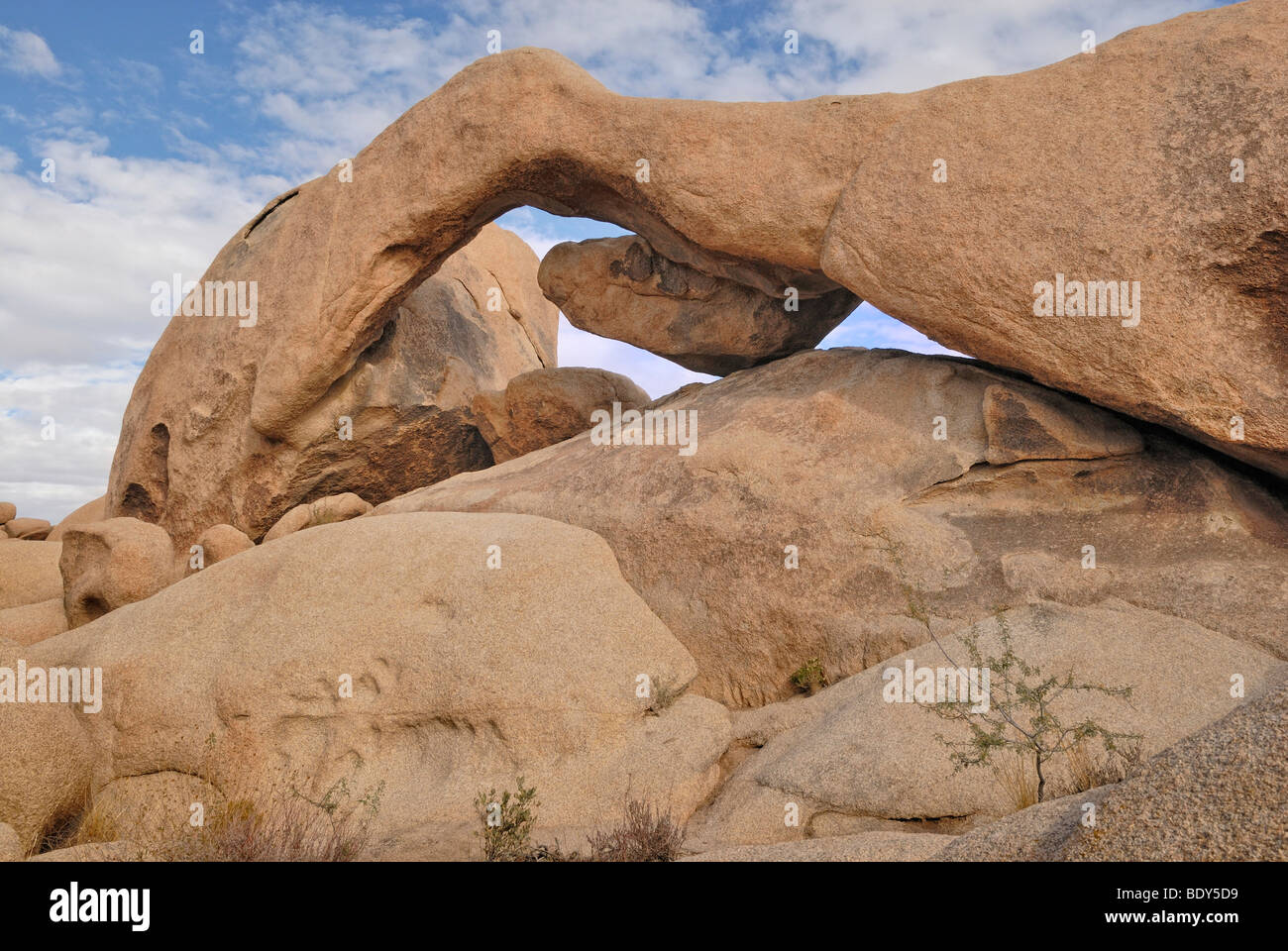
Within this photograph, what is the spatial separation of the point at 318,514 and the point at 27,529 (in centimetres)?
721

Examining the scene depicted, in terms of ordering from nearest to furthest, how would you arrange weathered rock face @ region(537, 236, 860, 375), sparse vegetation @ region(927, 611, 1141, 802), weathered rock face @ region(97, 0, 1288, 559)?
sparse vegetation @ region(927, 611, 1141, 802), weathered rock face @ region(97, 0, 1288, 559), weathered rock face @ region(537, 236, 860, 375)

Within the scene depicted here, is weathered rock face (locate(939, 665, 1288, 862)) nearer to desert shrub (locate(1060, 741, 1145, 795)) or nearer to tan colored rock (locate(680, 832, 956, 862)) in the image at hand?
tan colored rock (locate(680, 832, 956, 862))

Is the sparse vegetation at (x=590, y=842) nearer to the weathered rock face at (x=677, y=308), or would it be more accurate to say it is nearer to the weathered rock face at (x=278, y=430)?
the weathered rock face at (x=677, y=308)

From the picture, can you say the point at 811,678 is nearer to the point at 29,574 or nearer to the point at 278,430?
the point at 278,430

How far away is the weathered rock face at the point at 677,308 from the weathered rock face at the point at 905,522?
1.85m

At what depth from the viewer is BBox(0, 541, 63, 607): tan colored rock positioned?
38.8 feet

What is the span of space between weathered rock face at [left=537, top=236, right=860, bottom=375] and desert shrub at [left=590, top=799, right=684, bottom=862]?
6.39 metres

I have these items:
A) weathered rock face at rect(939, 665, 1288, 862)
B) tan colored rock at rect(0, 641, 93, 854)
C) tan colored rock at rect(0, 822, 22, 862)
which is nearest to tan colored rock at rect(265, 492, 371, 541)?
tan colored rock at rect(0, 641, 93, 854)

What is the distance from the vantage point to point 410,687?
271 inches

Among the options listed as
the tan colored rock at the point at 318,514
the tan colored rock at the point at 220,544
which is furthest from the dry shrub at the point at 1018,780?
the tan colored rock at the point at 220,544

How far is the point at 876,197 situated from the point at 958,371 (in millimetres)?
1831

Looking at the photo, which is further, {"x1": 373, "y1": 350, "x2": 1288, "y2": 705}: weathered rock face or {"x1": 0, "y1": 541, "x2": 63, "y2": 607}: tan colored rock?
{"x1": 0, "y1": 541, "x2": 63, "y2": 607}: tan colored rock

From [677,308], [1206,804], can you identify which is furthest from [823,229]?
[1206,804]

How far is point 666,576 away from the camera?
27.7 ft
